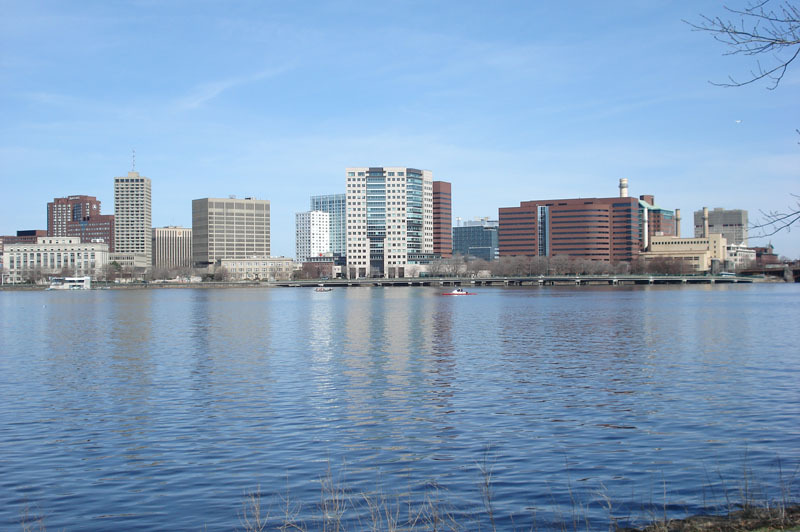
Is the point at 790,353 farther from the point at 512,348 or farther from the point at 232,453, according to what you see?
the point at 232,453

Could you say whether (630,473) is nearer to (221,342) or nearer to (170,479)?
(170,479)

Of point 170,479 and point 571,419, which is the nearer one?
point 170,479

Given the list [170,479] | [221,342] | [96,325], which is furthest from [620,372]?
[96,325]

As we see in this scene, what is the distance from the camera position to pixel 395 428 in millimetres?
29375

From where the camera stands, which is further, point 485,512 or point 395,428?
point 395,428

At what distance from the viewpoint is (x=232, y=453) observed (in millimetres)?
25766

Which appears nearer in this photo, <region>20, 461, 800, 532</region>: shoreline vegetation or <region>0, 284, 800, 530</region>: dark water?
<region>20, 461, 800, 532</region>: shoreline vegetation

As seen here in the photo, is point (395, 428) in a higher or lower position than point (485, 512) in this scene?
higher

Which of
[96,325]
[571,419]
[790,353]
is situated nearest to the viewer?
[571,419]

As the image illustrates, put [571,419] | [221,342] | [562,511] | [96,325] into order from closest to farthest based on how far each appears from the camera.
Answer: [562,511] < [571,419] < [221,342] < [96,325]

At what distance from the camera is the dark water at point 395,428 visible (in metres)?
20.6

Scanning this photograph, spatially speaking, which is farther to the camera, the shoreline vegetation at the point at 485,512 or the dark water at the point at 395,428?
the dark water at the point at 395,428

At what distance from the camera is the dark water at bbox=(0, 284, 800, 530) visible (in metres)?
20.6

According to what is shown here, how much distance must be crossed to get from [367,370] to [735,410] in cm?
2290
